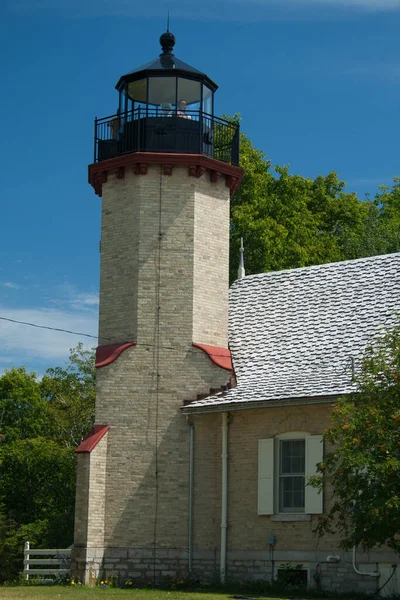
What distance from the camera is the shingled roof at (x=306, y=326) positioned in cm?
2361

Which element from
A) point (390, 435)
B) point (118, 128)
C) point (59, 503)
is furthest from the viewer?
point (59, 503)

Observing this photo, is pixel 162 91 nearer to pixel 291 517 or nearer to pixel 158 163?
pixel 158 163

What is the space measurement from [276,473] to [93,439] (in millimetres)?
4648

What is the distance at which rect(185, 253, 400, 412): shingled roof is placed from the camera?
77.5ft

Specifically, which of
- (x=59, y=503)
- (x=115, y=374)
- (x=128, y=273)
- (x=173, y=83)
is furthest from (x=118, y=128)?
(x=59, y=503)

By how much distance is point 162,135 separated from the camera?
87.6 feet

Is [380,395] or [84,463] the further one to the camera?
[84,463]

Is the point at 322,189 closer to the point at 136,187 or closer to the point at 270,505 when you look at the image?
the point at 136,187

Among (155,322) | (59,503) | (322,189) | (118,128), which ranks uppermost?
(322,189)

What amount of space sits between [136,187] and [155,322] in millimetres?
3653

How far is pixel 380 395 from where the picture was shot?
19.0 m

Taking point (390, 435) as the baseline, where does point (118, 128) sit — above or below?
above

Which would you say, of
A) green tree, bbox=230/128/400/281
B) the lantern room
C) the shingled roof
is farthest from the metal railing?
green tree, bbox=230/128/400/281

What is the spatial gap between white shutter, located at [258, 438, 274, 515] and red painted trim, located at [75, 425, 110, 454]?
13.3 feet
